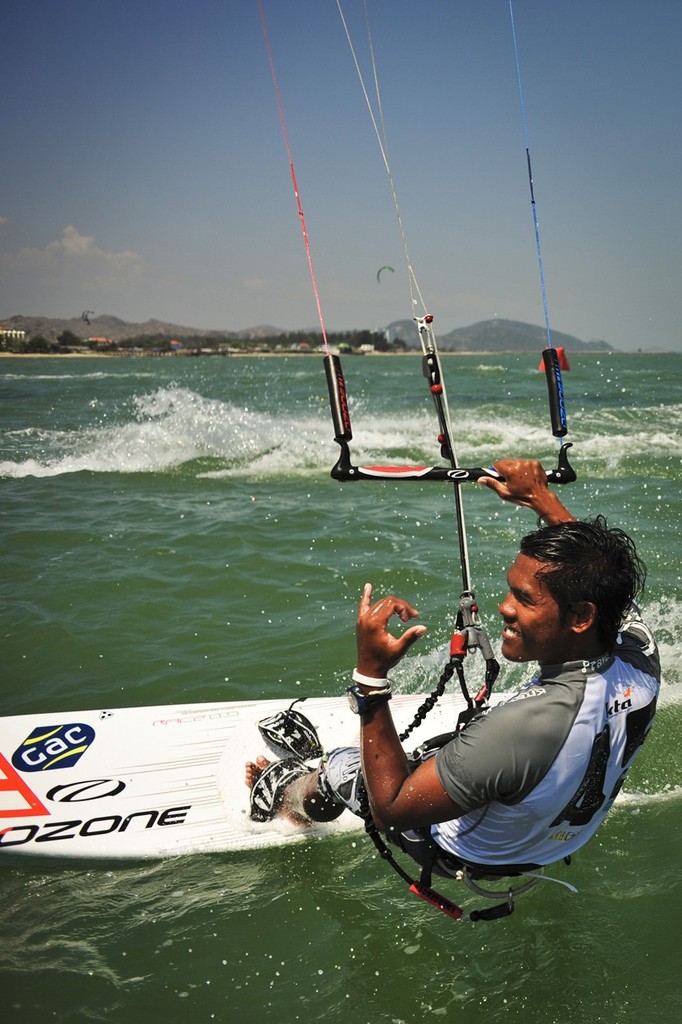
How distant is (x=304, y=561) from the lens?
8.14 metres

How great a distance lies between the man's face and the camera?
2172mm

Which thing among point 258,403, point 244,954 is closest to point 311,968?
point 244,954

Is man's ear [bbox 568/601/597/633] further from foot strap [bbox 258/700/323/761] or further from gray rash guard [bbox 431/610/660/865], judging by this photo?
foot strap [bbox 258/700/323/761]

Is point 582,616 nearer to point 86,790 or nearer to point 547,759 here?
point 547,759

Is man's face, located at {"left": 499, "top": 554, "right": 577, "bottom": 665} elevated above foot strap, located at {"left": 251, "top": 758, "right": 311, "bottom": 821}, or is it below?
above

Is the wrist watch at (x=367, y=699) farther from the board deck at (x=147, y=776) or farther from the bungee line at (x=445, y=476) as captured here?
the board deck at (x=147, y=776)

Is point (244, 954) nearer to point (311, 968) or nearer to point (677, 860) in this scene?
point (311, 968)

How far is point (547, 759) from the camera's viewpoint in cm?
205

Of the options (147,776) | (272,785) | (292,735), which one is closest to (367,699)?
(272,785)

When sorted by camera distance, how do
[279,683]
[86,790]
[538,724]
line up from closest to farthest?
[538,724], [86,790], [279,683]

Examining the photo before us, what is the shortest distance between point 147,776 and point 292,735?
800 mm

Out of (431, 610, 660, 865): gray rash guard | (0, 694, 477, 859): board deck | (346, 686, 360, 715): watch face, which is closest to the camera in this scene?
(431, 610, 660, 865): gray rash guard

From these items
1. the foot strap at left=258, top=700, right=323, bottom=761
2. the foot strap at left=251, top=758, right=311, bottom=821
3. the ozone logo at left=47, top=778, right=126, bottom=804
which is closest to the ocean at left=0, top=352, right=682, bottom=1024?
the foot strap at left=251, top=758, right=311, bottom=821

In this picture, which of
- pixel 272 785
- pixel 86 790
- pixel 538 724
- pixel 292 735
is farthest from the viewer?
pixel 292 735
